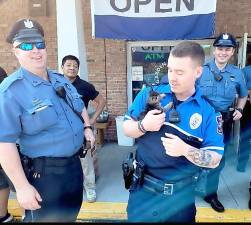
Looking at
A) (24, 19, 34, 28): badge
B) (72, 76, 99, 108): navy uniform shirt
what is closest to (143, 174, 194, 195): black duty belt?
(24, 19, 34, 28): badge

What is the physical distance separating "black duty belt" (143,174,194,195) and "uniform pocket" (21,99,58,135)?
0.79m

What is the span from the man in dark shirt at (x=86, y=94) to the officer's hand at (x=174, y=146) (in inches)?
76.0

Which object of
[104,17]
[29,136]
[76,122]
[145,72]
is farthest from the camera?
[145,72]

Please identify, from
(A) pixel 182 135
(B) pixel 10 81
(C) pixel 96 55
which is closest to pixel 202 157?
(A) pixel 182 135

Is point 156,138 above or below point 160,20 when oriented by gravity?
below

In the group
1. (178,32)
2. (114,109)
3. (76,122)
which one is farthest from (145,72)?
(76,122)

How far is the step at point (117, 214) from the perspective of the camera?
11.5ft

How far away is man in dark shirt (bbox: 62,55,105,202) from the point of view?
362 cm

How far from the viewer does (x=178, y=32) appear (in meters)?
4.04

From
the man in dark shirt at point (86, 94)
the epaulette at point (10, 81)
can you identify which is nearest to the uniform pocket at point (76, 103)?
the epaulette at point (10, 81)

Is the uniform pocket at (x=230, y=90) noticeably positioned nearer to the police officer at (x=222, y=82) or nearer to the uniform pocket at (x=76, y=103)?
the police officer at (x=222, y=82)

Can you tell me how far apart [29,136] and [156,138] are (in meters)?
0.88

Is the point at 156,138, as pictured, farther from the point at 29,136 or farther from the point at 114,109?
the point at 114,109

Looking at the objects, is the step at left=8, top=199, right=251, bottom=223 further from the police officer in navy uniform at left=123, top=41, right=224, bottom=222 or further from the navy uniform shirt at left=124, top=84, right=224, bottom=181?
the navy uniform shirt at left=124, top=84, right=224, bottom=181
